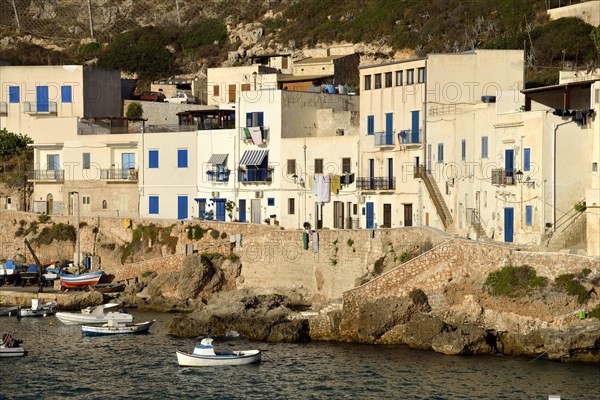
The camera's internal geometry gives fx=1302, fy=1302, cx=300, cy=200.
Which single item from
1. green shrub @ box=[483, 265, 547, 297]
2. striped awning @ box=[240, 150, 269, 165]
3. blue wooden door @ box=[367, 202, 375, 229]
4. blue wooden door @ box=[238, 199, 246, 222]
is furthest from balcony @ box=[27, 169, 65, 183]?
green shrub @ box=[483, 265, 547, 297]

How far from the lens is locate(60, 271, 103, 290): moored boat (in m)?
70.4

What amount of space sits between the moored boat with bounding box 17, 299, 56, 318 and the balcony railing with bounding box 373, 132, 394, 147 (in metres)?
18.8

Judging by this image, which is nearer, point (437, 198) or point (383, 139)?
point (437, 198)

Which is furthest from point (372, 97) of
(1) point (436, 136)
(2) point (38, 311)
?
(2) point (38, 311)

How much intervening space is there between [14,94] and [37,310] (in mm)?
23750

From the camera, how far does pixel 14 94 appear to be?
85438mm

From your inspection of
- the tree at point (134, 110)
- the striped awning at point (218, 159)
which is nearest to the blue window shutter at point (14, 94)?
the tree at point (134, 110)

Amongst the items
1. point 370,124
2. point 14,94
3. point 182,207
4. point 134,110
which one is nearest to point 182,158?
point 182,207

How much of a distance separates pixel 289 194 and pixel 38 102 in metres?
20.8

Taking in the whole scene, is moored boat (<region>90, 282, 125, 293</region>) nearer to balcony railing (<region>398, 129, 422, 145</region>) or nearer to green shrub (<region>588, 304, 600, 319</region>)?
balcony railing (<region>398, 129, 422, 145</region>)

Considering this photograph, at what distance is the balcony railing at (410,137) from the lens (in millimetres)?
66250

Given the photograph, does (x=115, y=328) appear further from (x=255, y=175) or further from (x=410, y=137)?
(x=410, y=137)

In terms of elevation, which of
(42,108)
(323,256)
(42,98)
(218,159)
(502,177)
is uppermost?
(42,98)

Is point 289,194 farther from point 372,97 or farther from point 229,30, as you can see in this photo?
point 229,30
